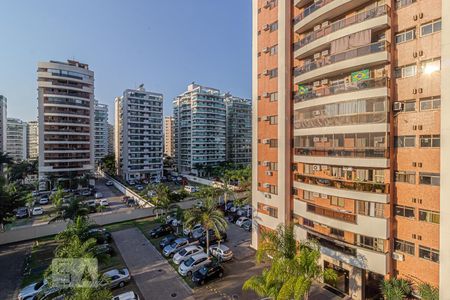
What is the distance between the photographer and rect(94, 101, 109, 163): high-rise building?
3974 inches

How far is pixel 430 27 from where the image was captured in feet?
45.6

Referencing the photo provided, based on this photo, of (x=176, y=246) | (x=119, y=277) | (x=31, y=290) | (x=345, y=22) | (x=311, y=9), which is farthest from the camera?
(x=176, y=246)

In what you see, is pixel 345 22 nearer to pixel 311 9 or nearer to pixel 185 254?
pixel 311 9

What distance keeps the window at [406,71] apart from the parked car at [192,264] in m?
20.7

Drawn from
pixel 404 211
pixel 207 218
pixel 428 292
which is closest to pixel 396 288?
pixel 428 292

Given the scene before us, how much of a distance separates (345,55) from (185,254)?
21583 millimetres

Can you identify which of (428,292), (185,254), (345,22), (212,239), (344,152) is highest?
(345,22)

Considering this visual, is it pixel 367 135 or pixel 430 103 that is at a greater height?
pixel 430 103

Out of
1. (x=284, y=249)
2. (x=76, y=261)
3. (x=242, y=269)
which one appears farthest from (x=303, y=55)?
(x=76, y=261)

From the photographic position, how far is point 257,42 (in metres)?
25.4

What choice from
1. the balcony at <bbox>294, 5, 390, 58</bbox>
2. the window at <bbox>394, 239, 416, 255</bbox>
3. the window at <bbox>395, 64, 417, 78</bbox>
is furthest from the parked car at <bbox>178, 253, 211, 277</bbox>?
the window at <bbox>395, 64, 417, 78</bbox>

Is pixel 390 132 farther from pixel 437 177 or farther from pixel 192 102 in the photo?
pixel 192 102

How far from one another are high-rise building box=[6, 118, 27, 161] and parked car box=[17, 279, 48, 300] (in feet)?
425

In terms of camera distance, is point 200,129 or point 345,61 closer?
point 345,61
